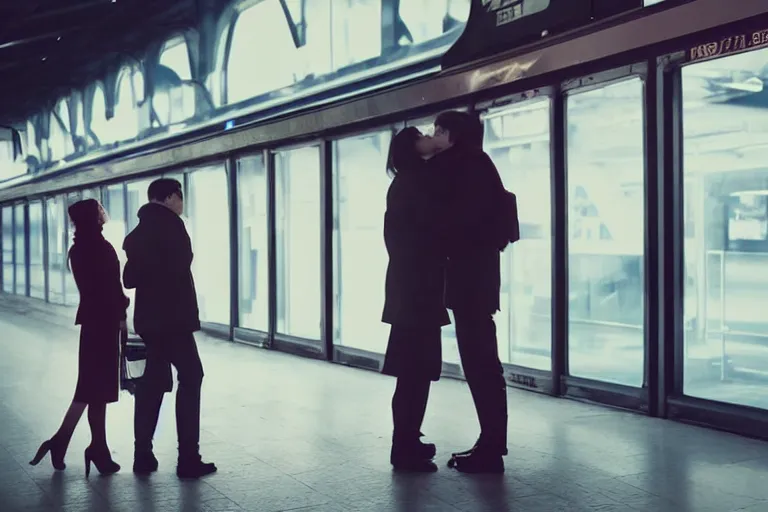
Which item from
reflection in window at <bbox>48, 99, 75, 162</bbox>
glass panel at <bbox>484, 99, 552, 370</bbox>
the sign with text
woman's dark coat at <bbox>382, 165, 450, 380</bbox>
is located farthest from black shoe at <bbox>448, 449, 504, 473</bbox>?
reflection in window at <bbox>48, 99, 75, 162</bbox>

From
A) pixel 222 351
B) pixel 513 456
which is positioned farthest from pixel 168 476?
pixel 222 351

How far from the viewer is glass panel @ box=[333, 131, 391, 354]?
8.63 meters

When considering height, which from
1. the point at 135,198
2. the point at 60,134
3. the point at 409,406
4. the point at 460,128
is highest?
the point at 60,134

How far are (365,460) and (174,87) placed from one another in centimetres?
910

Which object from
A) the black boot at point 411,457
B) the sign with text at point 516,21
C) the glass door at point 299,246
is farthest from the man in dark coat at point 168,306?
the glass door at point 299,246

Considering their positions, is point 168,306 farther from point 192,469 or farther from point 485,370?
point 485,370

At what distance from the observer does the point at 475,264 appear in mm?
4465

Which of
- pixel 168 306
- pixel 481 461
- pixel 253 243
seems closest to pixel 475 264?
pixel 481 461

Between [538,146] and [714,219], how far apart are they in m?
1.66

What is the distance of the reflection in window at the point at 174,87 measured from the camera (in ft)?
40.3

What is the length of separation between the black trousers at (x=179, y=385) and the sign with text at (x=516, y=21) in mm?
3466

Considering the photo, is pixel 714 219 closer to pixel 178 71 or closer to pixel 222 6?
pixel 222 6

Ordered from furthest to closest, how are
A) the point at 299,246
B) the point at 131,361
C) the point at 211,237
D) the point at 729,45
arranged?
the point at 211,237
the point at 299,246
the point at 729,45
the point at 131,361

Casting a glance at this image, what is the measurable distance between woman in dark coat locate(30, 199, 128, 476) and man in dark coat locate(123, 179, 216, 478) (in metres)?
0.15
